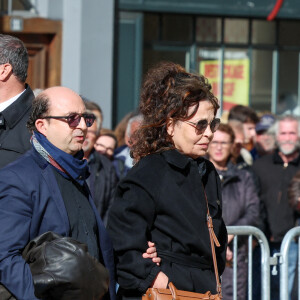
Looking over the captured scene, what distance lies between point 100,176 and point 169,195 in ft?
10.3

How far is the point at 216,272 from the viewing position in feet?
12.9

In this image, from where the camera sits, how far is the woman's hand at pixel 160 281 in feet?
12.3

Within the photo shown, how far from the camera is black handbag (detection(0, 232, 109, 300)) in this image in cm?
338

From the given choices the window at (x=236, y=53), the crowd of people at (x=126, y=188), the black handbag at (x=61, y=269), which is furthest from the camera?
the window at (x=236, y=53)

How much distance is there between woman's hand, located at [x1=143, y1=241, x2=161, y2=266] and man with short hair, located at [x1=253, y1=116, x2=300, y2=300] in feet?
11.6

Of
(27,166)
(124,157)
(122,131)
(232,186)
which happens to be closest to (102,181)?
(124,157)

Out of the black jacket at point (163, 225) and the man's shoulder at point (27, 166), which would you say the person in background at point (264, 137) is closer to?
the black jacket at point (163, 225)

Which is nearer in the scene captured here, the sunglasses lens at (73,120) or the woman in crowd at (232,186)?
the sunglasses lens at (73,120)

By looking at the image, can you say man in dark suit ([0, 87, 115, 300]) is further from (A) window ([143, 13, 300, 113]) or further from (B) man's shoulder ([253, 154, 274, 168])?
(A) window ([143, 13, 300, 113])

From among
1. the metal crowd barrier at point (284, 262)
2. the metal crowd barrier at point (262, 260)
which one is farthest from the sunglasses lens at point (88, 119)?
the metal crowd barrier at point (284, 262)

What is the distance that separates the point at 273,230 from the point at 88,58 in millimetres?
4230

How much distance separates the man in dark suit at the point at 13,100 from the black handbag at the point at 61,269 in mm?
773

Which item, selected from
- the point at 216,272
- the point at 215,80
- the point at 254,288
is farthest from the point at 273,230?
the point at 215,80

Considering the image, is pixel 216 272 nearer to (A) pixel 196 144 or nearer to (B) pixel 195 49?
(A) pixel 196 144
